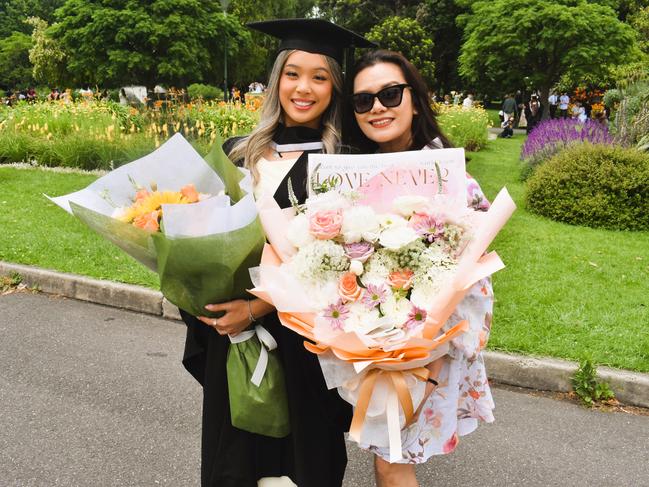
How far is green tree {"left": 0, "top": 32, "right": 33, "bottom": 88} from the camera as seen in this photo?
4909 cm

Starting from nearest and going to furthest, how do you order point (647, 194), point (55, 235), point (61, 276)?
point (61, 276)
point (55, 235)
point (647, 194)

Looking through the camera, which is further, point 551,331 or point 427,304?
point 551,331

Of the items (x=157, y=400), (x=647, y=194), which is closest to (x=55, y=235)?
(x=157, y=400)

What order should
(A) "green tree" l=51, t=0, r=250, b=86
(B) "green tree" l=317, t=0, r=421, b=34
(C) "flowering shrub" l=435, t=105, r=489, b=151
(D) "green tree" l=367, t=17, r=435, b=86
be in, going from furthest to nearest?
(B) "green tree" l=317, t=0, r=421, b=34 → (A) "green tree" l=51, t=0, r=250, b=86 → (D) "green tree" l=367, t=17, r=435, b=86 → (C) "flowering shrub" l=435, t=105, r=489, b=151

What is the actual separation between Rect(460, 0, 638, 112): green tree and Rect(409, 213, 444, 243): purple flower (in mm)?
21511

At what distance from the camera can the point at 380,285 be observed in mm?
1532

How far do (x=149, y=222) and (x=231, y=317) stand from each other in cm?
41

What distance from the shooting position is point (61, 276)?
207 inches

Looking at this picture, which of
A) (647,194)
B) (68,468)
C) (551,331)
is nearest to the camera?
(68,468)

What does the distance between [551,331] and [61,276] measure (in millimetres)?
4302

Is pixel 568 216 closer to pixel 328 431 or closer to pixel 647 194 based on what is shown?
pixel 647 194

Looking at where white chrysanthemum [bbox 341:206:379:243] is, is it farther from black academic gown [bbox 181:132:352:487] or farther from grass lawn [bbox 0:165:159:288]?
grass lawn [bbox 0:165:159:288]

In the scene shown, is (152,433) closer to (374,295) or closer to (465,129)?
(374,295)

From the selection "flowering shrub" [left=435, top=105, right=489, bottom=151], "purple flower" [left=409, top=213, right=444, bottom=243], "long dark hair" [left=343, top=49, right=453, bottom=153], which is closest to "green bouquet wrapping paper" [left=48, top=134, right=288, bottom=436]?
"purple flower" [left=409, top=213, right=444, bottom=243]
